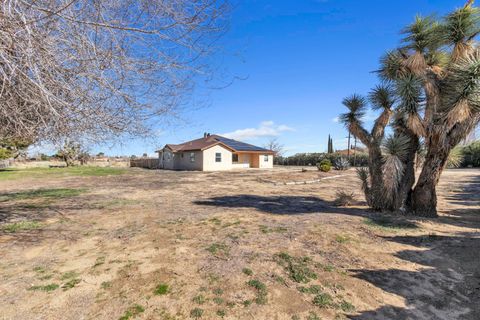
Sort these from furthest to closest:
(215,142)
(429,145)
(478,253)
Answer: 1. (215,142)
2. (429,145)
3. (478,253)

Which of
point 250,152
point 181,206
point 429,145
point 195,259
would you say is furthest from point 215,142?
point 195,259

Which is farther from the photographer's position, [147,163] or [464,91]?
[147,163]

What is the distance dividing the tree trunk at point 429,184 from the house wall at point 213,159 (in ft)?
78.6

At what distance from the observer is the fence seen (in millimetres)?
40409

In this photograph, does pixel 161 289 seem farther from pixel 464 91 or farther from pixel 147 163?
pixel 147 163

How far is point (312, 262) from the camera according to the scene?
15.3 feet

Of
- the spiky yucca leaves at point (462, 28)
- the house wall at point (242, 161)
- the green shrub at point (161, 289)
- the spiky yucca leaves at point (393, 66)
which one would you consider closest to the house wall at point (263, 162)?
the house wall at point (242, 161)

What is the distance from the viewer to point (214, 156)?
3123 cm

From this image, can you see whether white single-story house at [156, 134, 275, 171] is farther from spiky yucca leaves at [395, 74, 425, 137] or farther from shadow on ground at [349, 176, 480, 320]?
shadow on ground at [349, 176, 480, 320]

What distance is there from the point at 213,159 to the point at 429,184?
24.6 metres

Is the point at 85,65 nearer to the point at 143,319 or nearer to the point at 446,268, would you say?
the point at 143,319

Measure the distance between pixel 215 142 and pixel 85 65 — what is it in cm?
2811

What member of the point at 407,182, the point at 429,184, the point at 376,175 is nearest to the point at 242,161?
the point at 376,175

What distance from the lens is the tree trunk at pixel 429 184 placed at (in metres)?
8.00
